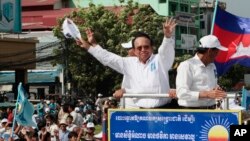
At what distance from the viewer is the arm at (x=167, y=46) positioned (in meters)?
7.14

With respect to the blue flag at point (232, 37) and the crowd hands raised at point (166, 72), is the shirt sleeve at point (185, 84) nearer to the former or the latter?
the crowd hands raised at point (166, 72)

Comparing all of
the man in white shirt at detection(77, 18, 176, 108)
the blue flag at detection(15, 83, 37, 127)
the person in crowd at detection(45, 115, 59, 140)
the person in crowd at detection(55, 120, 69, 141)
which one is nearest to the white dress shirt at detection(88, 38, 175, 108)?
the man in white shirt at detection(77, 18, 176, 108)

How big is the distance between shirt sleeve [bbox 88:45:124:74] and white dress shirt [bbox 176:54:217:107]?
→ 2.52ft

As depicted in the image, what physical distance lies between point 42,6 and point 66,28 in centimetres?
8036

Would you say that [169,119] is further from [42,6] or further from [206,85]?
[42,6]

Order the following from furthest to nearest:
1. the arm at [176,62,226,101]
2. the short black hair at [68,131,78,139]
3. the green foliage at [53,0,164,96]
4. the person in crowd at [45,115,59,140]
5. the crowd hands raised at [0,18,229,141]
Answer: the green foliage at [53,0,164,96], the person in crowd at [45,115,59,140], the short black hair at [68,131,78,139], the crowd hands raised at [0,18,229,141], the arm at [176,62,226,101]

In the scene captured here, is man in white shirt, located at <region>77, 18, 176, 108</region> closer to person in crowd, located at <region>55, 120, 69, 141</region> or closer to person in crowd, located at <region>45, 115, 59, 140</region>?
person in crowd, located at <region>55, 120, 69, 141</region>

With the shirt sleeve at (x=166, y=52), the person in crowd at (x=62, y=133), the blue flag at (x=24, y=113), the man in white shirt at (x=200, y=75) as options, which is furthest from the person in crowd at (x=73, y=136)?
the man in white shirt at (x=200, y=75)

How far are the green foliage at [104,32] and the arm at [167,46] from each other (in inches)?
1579

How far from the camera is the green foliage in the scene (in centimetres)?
4903

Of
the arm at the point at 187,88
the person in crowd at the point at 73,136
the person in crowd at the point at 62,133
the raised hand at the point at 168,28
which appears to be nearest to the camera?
the arm at the point at 187,88

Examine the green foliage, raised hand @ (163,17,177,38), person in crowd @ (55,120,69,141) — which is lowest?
person in crowd @ (55,120,69,141)

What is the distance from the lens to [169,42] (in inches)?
283

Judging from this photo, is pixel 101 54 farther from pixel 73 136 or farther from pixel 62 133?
pixel 62 133
